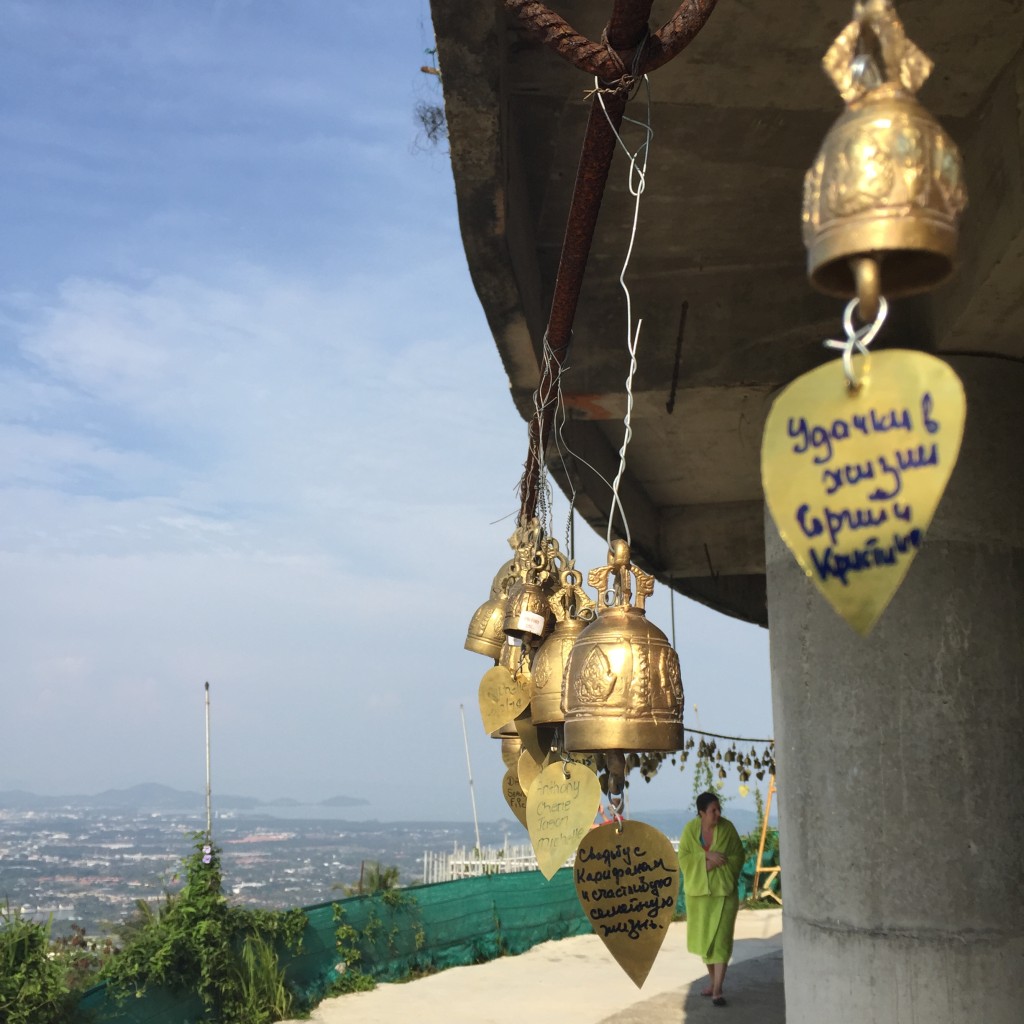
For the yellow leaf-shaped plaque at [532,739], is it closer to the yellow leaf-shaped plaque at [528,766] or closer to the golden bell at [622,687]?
the yellow leaf-shaped plaque at [528,766]

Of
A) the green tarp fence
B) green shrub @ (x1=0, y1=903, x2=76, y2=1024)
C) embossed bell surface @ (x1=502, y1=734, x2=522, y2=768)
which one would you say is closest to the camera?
embossed bell surface @ (x1=502, y1=734, x2=522, y2=768)

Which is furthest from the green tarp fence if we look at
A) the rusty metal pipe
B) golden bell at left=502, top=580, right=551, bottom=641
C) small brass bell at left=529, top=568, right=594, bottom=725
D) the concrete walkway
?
small brass bell at left=529, top=568, right=594, bottom=725

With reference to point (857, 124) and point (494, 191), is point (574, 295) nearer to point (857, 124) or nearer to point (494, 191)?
point (494, 191)

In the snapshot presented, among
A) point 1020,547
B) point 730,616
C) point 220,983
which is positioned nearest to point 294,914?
point 220,983

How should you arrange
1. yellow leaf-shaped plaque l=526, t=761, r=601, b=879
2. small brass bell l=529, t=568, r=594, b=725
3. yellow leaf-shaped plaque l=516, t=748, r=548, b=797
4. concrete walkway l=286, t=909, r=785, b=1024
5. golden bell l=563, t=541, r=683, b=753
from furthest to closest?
concrete walkway l=286, t=909, r=785, b=1024 → yellow leaf-shaped plaque l=516, t=748, r=548, b=797 → small brass bell l=529, t=568, r=594, b=725 → yellow leaf-shaped plaque l=526, t=761, r=601, b=879 → golden bell l=563, t=541, r=683, b=753

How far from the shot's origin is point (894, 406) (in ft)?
4.46

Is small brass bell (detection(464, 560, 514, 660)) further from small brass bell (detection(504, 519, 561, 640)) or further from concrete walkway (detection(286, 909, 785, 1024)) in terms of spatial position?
concrete walkway (detection(286, 909, 785, 1024))

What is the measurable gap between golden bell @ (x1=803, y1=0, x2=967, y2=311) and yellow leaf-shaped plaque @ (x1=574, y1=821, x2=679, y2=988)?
80.2 inches

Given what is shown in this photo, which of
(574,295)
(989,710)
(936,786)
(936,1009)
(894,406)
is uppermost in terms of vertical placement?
(574,295)

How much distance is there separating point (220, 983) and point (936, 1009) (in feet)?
23.0

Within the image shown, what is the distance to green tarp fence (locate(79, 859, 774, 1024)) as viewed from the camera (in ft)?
35.1

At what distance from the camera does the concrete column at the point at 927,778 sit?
435cm

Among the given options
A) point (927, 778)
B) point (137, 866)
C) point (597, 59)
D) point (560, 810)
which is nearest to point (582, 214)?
point (597, 59)

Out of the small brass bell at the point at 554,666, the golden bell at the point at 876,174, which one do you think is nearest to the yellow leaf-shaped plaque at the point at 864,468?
the golden bell at the point at 876,174
